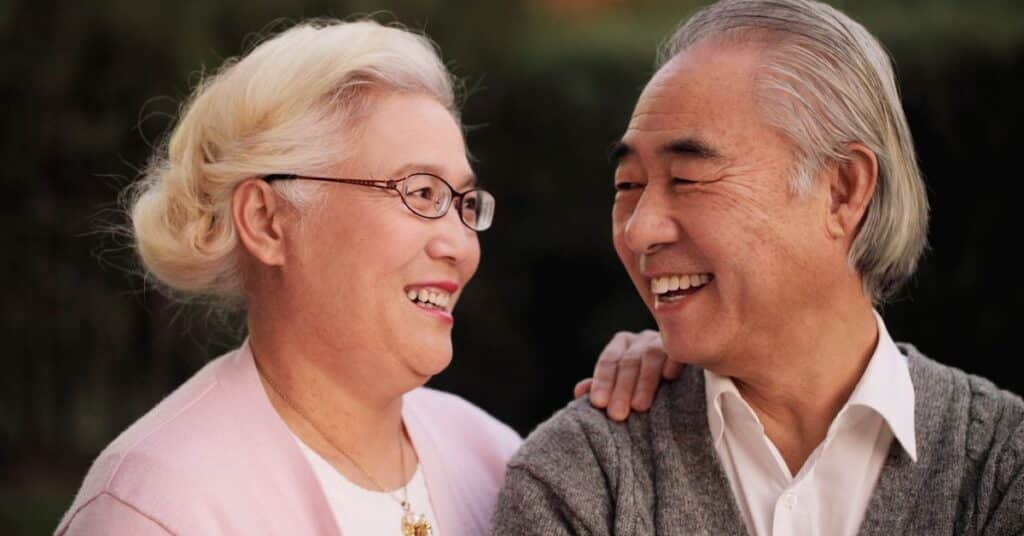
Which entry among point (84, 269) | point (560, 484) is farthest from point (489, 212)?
point (84, 269)

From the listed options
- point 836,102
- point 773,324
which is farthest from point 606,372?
point 836,102

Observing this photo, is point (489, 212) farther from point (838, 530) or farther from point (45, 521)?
point (45, 521)

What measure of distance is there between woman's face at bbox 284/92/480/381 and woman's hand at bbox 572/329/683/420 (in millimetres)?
356

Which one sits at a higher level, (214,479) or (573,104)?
(573,104)

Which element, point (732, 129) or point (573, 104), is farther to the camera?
point (573, 104)

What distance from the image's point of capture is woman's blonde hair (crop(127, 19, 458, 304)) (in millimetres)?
2658

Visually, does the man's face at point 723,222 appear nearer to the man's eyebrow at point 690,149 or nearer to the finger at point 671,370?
the man's eyebrow at point 690,149

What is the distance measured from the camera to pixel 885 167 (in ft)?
8.31

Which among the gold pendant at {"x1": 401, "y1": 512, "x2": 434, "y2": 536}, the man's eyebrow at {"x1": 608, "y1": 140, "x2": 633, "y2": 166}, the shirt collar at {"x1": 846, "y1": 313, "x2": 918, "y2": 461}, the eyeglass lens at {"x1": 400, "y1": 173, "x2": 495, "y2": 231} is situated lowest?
the gold pendant at {"x1": 401, "y1": 512, "x2": 434, "y2": 536}

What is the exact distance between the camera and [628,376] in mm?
2697

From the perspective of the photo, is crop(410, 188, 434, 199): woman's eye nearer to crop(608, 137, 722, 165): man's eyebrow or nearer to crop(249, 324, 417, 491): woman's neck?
crop(249, 324, 417, 491): woman's neck

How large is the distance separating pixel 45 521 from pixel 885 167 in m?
4.91

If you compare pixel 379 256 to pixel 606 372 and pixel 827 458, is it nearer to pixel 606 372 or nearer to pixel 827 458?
pixel 606 372

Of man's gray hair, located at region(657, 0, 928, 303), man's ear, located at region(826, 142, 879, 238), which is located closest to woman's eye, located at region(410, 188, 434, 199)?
man's gray hair, located at region(657, 0, 928, 303)
